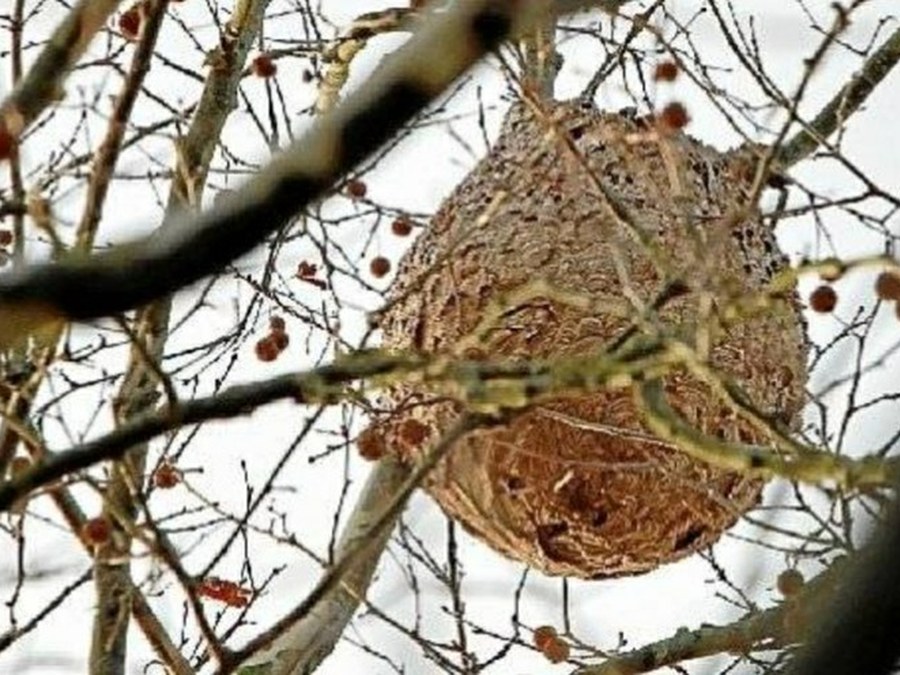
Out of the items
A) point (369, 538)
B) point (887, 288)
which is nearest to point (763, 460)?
point (369, 538)

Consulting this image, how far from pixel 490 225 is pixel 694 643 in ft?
2.80

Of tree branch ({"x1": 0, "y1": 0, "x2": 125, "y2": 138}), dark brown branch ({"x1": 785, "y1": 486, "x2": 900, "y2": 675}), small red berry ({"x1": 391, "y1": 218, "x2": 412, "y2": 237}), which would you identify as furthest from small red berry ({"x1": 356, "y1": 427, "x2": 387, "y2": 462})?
dark brown branch ({"x1": 785, "y1": 486, "x2": 900, "y2": 675})

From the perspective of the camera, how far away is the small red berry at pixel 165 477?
119 inches

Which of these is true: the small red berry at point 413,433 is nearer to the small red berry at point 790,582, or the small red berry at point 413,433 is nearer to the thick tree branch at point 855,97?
the small red berry at point 790,582

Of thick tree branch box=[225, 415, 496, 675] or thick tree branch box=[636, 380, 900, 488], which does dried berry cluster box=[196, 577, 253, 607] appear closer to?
thick tree branch box=[225, 415, 496, 675]

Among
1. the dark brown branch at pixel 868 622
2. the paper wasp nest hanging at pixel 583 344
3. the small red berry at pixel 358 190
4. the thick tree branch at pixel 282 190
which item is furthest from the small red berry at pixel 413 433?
the dark brown branch at pixel 868 622

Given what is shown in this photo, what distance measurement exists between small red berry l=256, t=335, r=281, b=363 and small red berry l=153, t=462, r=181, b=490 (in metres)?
0.22

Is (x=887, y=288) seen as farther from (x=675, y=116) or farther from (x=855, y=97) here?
(x=855, y=97)

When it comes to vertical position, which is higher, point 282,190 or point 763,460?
point 763,460

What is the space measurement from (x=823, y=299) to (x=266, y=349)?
0.88 meters

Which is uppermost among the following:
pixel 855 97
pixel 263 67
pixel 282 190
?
pixel 263 67

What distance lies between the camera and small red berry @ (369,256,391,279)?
3.39 m

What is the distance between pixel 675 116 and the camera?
8.69 ft

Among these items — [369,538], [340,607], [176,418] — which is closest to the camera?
[176,418]
